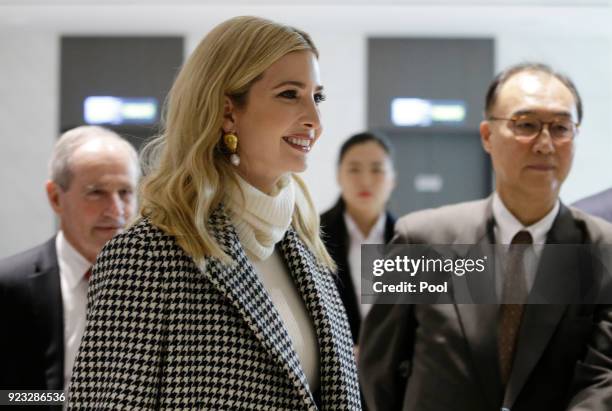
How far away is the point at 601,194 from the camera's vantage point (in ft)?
7.76

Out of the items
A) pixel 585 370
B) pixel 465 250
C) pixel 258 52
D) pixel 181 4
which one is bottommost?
pixel 585 370

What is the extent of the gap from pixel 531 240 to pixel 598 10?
128cm

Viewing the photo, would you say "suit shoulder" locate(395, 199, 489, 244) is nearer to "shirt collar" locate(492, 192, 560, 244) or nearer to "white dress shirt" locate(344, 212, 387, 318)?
"shirt collar" locate(492, 192, 560, 244)

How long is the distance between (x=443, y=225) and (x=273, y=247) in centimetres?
71

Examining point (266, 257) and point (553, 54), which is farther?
point (553, 54)

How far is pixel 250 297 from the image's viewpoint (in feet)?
4.92

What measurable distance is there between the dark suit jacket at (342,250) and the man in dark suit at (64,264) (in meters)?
0.83

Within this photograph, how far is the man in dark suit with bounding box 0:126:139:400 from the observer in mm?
2141

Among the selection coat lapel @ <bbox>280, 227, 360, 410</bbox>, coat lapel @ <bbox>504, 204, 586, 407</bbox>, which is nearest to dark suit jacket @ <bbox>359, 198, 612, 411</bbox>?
coat lapel @ <bbox>504, 204, 586, 407</bbox>

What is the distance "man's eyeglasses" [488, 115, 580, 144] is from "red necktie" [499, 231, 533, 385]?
24cm

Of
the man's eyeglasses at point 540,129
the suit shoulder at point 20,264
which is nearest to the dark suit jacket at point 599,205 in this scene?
the man's eyeglasses at point 540,129

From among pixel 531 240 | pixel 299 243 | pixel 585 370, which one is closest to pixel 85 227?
pixel 299 243

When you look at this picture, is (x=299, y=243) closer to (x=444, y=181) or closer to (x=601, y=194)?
(x=601, y=194)

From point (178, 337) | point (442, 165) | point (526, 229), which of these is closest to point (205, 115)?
point (178, 337)
